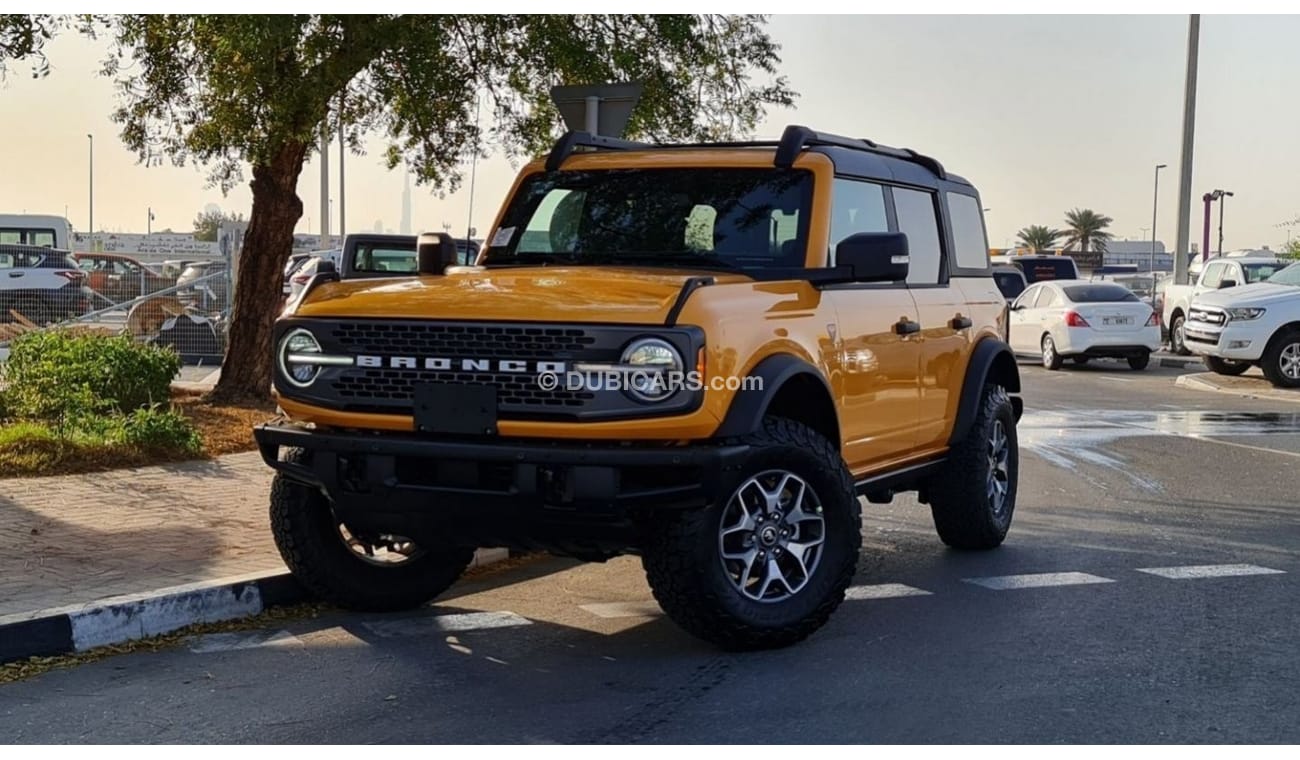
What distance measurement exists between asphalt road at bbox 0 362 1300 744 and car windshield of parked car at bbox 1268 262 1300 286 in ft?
48.3

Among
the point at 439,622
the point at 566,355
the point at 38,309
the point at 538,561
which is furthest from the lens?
the point at 38,309

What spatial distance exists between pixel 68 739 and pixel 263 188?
9.94 meters

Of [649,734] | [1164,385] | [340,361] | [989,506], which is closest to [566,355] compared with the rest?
[340,361]

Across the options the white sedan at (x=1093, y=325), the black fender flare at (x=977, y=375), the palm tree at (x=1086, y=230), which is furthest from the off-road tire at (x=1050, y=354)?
the palm tree at (x=1086, y=230)

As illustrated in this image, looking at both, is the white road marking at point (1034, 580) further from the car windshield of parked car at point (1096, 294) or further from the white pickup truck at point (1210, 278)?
the white pickup truck at point (1210, 278)

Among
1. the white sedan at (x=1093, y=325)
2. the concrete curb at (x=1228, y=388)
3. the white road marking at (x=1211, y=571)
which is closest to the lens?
the white road marking at (x=1211, y=571)

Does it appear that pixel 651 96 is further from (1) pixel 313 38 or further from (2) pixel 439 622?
(2) pixel 439 622

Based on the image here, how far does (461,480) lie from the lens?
5430 millimetres

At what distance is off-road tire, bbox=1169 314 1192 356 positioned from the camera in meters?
26.2

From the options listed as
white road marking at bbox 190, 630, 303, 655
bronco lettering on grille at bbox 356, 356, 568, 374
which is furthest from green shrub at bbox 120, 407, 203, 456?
bronco lettering on grille at bbox 356, 356, 568, 374

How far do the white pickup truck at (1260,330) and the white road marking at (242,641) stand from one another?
1695 centimetres

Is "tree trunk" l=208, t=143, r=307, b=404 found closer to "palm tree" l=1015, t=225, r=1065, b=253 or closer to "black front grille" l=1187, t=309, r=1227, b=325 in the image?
"black front grille" l=1187, t=309, r=1227, b=325

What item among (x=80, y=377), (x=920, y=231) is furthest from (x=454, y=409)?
(x=80, y=377)

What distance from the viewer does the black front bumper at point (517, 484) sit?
5227mm
